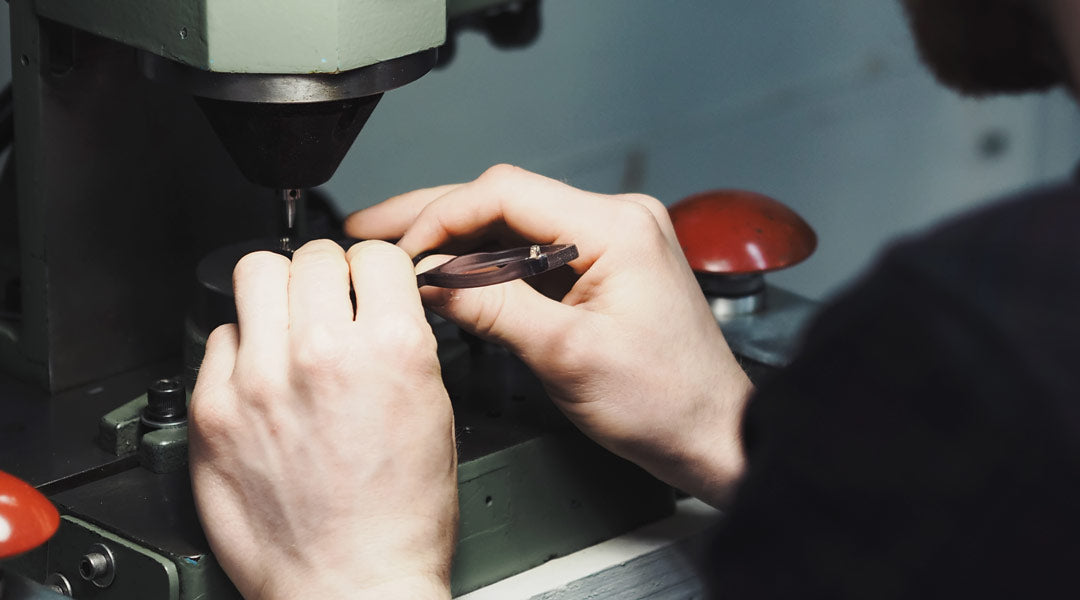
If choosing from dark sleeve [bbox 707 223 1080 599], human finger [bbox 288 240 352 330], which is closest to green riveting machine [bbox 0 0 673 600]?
human finger [bbox 288 240 352 330]

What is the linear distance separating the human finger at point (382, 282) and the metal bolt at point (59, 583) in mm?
318

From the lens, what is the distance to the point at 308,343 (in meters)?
0.92

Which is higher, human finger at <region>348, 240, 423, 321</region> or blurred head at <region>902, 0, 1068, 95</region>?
blurred head at <region>902, 0, 1068, 95</region>

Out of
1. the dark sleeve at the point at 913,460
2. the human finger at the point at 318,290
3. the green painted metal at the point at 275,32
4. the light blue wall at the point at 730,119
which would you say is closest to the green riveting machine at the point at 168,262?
the green painted metal at the point at 275,32

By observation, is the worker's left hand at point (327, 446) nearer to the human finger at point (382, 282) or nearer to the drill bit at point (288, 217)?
the human finger at point (382, 282)

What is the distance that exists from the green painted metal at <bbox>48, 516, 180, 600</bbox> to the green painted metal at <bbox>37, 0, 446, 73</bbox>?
0.35m

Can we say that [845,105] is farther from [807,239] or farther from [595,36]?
[807,239]

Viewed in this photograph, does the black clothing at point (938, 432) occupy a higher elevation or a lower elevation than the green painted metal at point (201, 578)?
higher

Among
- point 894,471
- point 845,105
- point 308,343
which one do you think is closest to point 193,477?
point 308,343

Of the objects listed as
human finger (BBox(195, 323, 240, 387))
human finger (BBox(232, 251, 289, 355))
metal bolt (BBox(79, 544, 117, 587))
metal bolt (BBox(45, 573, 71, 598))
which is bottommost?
metal bolt (BBox(45, 573, 71, 598))

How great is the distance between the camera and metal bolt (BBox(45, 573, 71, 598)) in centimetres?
104

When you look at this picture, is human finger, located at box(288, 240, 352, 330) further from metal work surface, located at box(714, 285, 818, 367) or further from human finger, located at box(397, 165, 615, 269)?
metal work surface, located at box(714, 285, 818, 367)

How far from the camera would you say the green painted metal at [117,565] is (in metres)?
0.96

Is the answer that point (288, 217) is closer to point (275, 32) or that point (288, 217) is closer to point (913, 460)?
point (275, 32)
